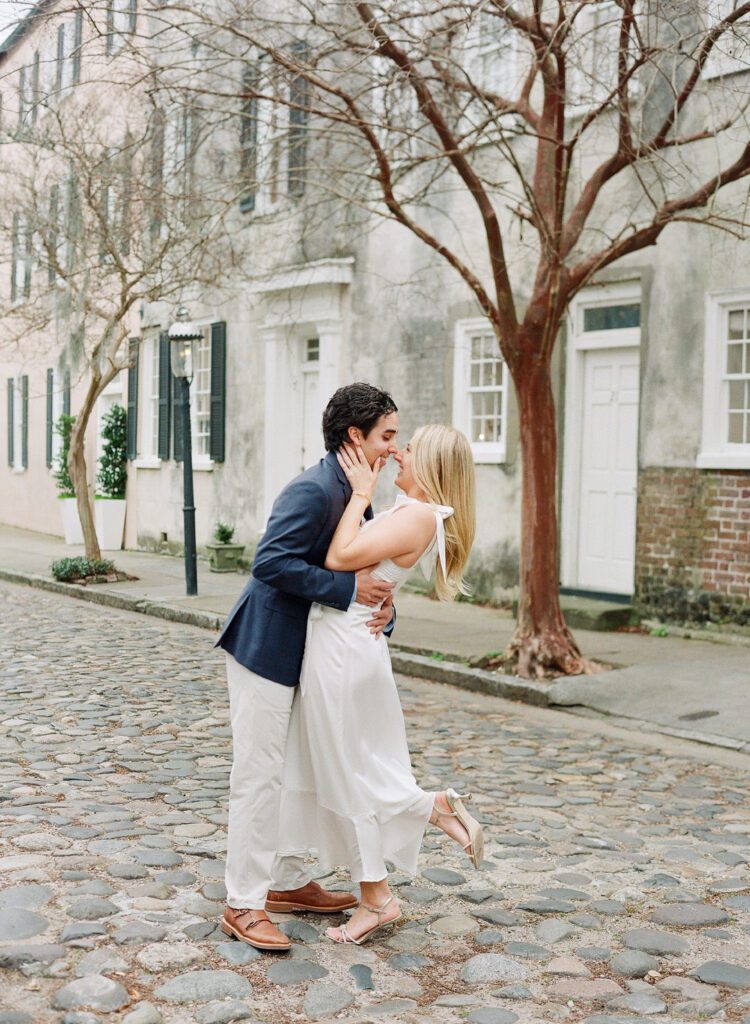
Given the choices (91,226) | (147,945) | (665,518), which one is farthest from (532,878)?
(91,226)

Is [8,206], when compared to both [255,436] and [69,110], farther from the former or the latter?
[255,436]

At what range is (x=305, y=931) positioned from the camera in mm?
4387

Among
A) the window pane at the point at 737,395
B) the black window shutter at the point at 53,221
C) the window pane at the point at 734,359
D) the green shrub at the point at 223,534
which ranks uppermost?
the black window shutter at the point at 53,221

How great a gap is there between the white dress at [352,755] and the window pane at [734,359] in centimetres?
811

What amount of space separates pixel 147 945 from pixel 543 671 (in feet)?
19.4

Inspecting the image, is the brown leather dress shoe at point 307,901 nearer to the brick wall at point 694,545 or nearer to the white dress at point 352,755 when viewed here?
the white dress at point 352,755

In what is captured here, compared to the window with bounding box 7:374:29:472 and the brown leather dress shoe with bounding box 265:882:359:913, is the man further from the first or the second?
the window with bounding box 7:374:29:472

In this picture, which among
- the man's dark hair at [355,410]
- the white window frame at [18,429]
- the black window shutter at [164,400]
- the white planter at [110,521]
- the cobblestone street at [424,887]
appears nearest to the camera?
the cobblestone street at [424,887]

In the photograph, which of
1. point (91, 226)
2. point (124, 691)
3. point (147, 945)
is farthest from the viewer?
point (91, 226)

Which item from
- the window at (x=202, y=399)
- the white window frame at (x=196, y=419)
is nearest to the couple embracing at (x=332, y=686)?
the white window frame at (x=196, y=419)

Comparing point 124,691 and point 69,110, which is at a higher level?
point 69,110

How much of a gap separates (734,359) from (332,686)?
8548mm

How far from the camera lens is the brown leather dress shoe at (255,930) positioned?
4129mm

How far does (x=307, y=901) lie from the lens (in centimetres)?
455
